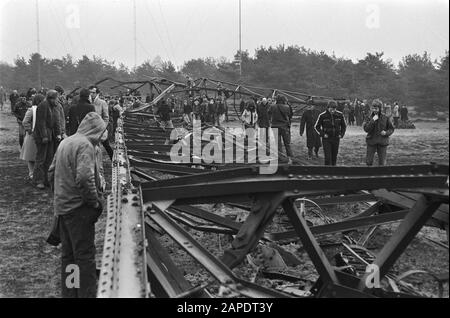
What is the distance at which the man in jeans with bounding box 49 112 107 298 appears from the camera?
405 centimetres

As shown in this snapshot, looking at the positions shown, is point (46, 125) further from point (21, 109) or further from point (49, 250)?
point (21, 109)

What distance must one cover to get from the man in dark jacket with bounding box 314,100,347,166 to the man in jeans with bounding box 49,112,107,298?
633cm

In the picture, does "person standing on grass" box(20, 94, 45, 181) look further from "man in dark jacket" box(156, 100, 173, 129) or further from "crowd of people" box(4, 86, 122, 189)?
"man in dark jacket" box(156, 100, 173, 129)

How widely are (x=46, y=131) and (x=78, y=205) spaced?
4.34m

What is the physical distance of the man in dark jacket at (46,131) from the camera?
8.05 metres

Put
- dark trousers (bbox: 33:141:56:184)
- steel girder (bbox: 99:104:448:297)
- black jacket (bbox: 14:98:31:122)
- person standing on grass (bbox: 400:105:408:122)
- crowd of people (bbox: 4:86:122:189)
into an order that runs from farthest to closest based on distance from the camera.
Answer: person standing on grass (bbox: 400:105:408:122) → black jacket (bbox: 14:98:31:122) → dark trousers (bbox: 33:141:56:184) → crowd of people (bbox: 4:86:122:189) → steel girder (bbox: 99:104:448:297)

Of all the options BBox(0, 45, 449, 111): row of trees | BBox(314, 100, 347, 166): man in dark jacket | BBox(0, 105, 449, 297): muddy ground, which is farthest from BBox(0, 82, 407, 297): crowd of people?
BBox(0, 45, 449, 111): row of trees

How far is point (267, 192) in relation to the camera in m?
3.30

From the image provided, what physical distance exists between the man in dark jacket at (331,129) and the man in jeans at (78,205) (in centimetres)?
633

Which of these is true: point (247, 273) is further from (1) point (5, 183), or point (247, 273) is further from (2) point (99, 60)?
(2) point (99, 60)

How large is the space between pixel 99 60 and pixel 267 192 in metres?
→ 57.0

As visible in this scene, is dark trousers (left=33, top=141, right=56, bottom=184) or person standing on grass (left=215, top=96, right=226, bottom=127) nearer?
dark trousers (left=33, top=141, right=56, bottom=184)

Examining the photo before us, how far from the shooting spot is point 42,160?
331 inches

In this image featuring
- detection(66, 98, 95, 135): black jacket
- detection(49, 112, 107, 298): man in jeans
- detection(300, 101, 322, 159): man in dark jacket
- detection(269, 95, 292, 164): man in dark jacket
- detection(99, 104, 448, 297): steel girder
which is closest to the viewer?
detection(99, 104, 448, 297): steel girder
